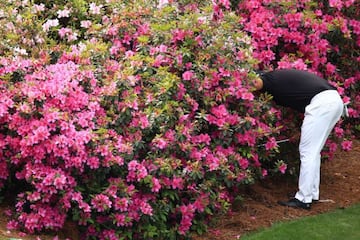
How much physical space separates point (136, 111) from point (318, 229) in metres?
1.97

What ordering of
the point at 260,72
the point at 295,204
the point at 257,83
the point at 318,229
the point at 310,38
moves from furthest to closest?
the point at 310,38, the point at 295,204, the point at 260,72, the point at 257,83, the point at 318,229

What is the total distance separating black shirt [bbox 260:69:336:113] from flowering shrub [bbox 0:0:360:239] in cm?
15

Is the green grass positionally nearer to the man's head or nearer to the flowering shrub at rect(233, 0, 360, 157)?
the flowering shrub at rect(233, 0, 360, 157)

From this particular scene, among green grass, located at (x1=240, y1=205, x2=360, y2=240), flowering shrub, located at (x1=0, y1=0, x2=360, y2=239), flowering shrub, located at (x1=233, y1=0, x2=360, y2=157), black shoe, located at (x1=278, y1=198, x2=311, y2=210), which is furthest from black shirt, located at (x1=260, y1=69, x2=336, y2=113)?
green grass, located at (x1=240, y1=205, x2=360, y2=240)

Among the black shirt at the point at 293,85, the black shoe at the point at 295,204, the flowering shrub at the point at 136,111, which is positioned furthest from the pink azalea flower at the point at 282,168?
the black shirt at the point at 293,85

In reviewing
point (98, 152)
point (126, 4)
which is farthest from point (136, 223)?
point (126, 4)

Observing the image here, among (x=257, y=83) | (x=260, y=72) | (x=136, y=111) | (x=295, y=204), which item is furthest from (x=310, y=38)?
(x=136, y=111)

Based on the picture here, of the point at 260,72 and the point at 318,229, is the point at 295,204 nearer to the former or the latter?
the point at 318,229

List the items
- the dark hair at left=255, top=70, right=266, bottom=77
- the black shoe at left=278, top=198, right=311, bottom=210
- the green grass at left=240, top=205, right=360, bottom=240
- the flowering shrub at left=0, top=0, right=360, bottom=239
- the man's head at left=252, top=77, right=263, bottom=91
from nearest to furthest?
the flowering shrub at left=0, top=0, right=360, bottom=239 < the green grass at left=240, top=205, right=360, bottom=240 < the man's head at left=252, top=77, right=263, bottom=91 < the dark hair at left=255, top=70, right=266, bottom=77 < the black shoe at left=278, top=198, right=311, bottom=210

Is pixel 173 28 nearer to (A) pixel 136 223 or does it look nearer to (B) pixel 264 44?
(B) pixel 264 44

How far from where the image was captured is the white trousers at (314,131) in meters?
6.93

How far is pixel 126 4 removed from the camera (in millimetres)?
7410

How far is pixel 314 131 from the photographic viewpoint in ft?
23.0

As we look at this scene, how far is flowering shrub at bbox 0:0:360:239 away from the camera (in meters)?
5.79
